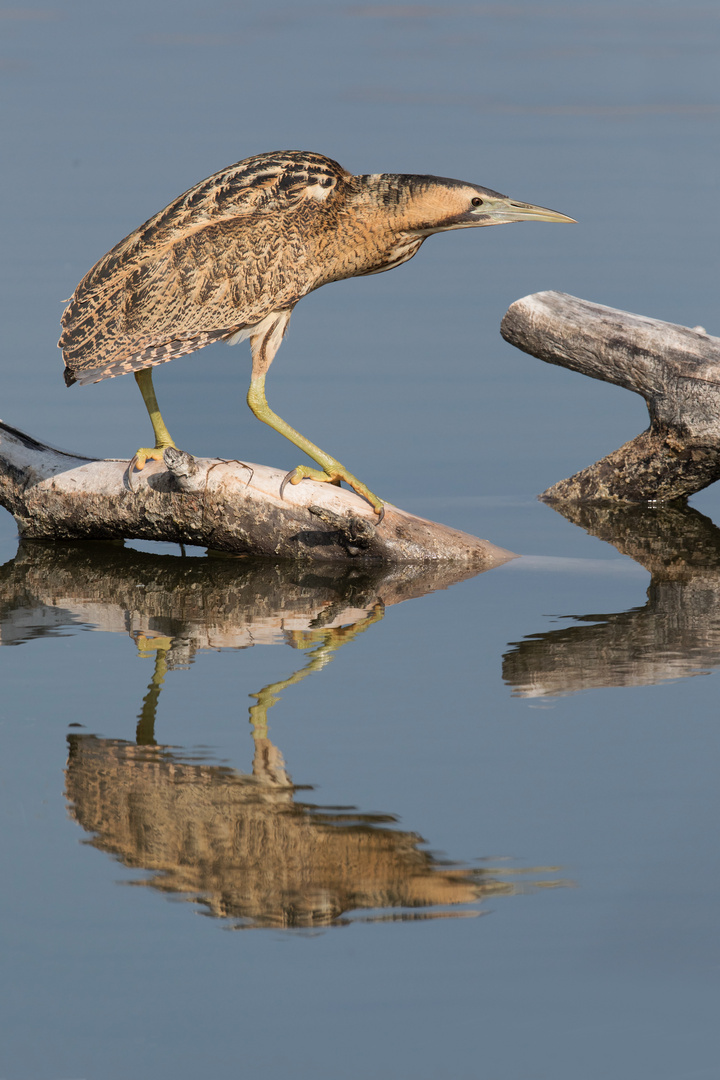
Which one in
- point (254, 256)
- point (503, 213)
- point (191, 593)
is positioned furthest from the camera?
point (503, 213)

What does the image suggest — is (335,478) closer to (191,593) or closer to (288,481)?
(288,481)

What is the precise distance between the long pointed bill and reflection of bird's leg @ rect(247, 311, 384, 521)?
1.45 m

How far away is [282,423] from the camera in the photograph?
28.7 feet

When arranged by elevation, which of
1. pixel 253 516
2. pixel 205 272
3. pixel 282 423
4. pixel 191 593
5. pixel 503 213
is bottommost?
pixel 191 593

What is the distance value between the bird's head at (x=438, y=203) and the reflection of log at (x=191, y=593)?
7.66ft

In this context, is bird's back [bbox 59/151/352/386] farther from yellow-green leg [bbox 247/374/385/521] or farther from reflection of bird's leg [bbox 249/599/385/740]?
reflection of bird's leg [bbox 249/599/385/740]

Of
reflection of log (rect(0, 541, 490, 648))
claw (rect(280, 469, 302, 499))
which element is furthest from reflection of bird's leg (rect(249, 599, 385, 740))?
claw (rect(280, 469, 302, 499))

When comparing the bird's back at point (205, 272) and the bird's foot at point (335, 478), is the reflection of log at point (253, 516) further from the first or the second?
the bird's back at point (205, 272)

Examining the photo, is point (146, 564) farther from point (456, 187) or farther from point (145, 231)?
point (456, 187)

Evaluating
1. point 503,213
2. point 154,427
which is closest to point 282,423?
point 154,427

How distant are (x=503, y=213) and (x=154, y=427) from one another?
2.82 metres

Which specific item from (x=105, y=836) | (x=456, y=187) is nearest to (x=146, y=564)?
(x=456, y=187)

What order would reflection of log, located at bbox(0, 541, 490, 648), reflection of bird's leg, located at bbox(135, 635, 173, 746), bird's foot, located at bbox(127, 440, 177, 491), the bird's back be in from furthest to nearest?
Result: bird's foot, located at bbox(127, 440, 177, 491) < the bird's back < reflection of log, located at bbox(0, 541, 490, 648) < reflection of bird's leg, located at bbox(135, 635, 173, 746)

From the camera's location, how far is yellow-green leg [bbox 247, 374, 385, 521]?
8523 mm
